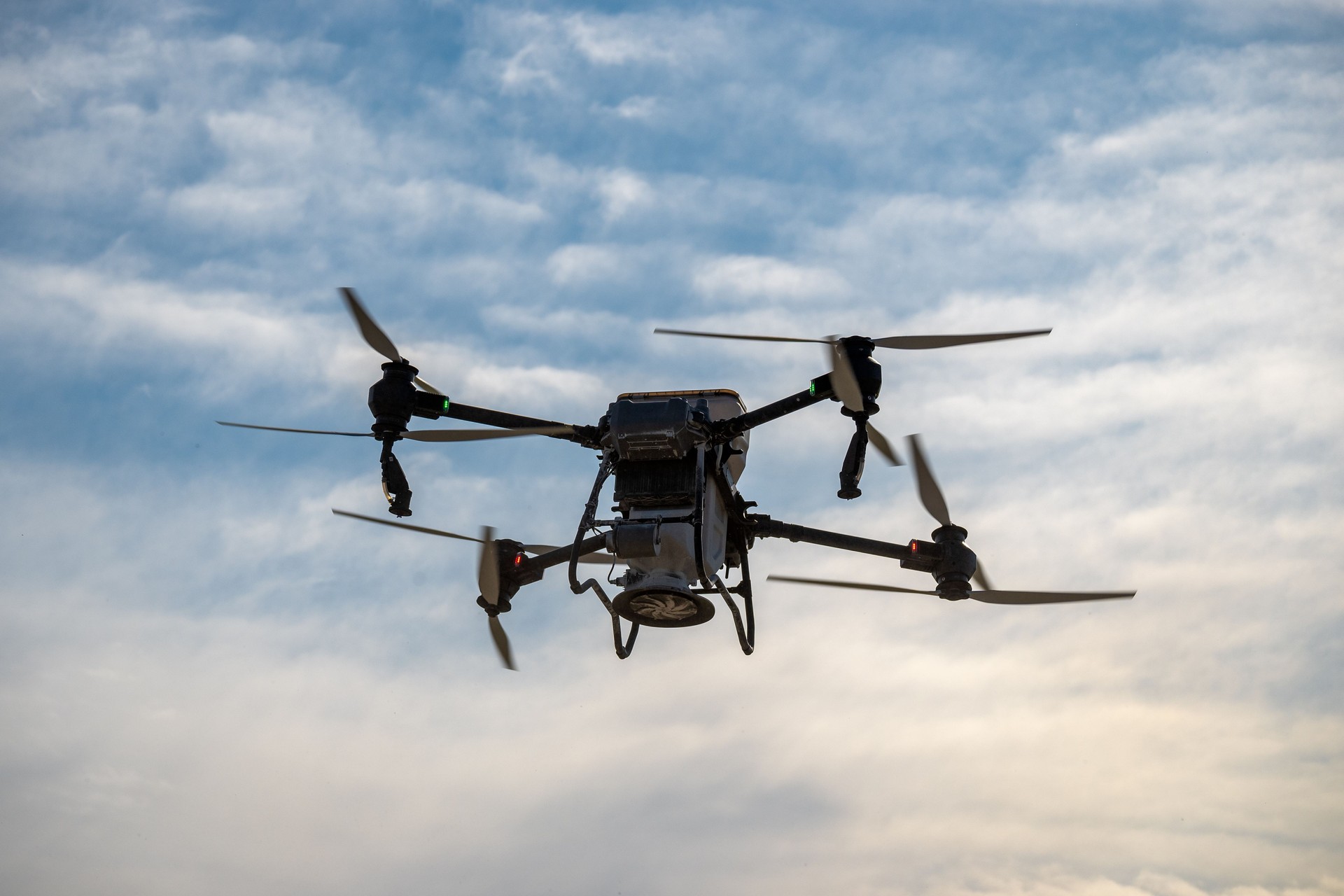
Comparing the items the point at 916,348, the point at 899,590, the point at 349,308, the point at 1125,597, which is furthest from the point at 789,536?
the point at 349,308

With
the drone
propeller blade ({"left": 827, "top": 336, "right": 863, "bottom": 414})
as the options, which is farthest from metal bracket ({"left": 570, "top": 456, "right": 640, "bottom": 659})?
propeller blade ({"left": 827, "top": 336, "right": 863, "bottom": 414})

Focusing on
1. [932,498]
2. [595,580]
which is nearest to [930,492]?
[932,498]

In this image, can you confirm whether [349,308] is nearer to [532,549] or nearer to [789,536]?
[532,549]

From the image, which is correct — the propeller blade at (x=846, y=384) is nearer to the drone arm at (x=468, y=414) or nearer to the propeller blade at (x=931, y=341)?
the propeller blade at (x=931, y=341)

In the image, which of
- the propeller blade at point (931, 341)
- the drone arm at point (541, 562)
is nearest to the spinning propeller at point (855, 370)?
the propeller blade at point (931, 341)

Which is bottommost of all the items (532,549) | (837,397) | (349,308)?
(532,549)

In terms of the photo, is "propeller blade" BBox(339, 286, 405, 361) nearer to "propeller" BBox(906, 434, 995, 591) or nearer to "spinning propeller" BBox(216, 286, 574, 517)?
"spinning propeller" BBox(216, 286, 574, 517)
